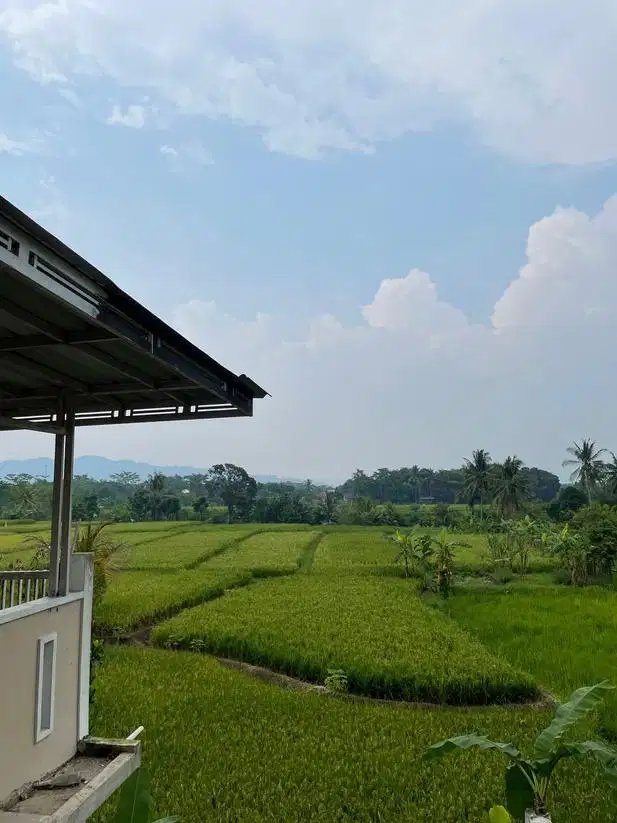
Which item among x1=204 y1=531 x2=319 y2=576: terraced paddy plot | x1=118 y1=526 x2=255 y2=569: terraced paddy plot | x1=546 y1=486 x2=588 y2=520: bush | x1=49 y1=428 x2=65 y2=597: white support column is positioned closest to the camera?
x1=49 y1=428 x2=65 y2=597: white support column

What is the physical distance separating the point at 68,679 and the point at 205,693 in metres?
3.34

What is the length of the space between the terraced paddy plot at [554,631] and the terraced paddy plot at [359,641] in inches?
20.9

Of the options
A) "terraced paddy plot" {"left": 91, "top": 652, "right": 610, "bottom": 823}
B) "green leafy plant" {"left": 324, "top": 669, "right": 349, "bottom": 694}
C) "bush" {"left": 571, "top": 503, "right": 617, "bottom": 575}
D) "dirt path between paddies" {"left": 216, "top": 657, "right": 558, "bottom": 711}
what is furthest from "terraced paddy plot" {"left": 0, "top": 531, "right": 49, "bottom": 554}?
"bush" {"left": 571, "top": 503, "right": 617, "bottom": 575}

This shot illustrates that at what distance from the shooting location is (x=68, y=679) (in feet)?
12.5

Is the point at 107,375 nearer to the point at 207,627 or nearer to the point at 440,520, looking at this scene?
the point at 207,627

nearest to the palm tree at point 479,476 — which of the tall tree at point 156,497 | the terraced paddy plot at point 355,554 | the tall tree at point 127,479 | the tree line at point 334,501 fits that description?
the tree line at point 334,501

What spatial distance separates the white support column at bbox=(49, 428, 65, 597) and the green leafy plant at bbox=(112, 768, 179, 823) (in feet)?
4.80

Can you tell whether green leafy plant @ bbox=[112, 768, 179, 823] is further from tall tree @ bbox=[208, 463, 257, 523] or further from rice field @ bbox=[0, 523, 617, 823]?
tall tree @ bbox=[208, 463, 257, 523]

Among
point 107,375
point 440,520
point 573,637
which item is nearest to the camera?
point 107,375

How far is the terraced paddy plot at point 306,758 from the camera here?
164 inches

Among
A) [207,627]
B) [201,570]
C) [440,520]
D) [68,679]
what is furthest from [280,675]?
[440,520]

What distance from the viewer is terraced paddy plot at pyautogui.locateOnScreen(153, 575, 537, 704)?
7.06 meters

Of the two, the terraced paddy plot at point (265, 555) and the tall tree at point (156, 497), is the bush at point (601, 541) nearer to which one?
the terraced paddy plot at point (265, 555)

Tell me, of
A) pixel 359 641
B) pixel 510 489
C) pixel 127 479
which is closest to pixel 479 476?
pixel 510 489
